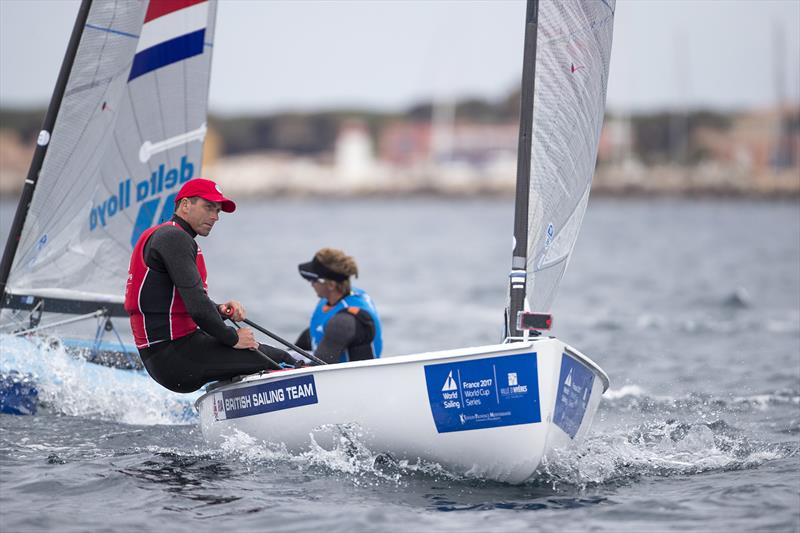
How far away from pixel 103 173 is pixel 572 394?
13.5 feet

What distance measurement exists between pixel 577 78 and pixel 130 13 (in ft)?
11.8

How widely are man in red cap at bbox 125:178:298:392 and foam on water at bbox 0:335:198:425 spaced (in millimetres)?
1666

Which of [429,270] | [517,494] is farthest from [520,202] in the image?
[429,270]

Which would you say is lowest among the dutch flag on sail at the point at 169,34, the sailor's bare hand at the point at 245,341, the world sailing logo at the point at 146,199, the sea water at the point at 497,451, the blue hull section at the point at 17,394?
the sea water at the point at 497,451

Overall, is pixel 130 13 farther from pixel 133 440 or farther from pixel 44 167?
pixel 133 440

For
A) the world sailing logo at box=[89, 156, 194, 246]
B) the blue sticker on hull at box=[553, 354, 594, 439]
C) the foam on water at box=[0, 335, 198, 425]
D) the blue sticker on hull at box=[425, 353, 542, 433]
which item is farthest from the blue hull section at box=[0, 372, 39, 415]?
the blue sticker on hull at box=[553, 354, 594, 439]

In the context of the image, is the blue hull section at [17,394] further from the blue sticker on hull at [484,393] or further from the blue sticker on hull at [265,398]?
the blue sticker on hull at [484,393]

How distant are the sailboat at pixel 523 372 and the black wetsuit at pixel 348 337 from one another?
1.64ft

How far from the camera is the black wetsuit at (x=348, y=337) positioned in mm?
5977

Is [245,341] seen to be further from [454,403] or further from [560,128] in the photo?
[560,128]

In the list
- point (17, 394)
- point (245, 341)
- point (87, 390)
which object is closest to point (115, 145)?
point (87, 390)

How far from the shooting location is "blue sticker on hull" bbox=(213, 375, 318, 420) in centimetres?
545

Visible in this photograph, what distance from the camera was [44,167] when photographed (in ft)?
24.5

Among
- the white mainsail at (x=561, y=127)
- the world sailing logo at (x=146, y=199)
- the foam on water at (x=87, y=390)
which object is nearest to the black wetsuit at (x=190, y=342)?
the white mainsail at (x=561, y=127)
